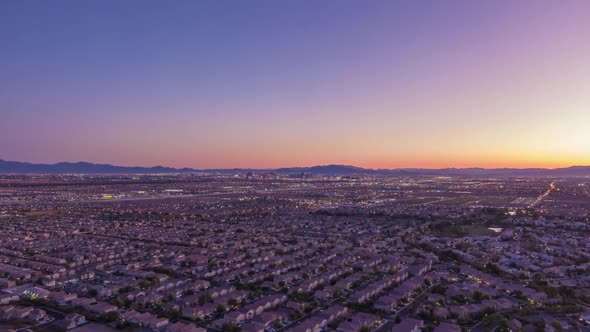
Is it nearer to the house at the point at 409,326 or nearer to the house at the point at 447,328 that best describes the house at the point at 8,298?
the house at the point at 409,326

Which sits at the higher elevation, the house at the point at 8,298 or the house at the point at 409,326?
the house at the point at 8,298

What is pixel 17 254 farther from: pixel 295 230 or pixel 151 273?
pixel 295 230

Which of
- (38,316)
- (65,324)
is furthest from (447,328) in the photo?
(38,316)

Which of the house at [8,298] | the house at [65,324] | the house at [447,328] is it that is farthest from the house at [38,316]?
the house at [447,328]

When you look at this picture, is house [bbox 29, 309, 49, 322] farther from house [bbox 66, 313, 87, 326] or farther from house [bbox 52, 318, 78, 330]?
house [bbox 66, 313, 87, 326]

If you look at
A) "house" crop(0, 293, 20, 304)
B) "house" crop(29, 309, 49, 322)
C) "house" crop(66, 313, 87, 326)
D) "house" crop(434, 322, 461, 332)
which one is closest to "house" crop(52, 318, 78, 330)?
"house" crop(66, 313, 87, 326)

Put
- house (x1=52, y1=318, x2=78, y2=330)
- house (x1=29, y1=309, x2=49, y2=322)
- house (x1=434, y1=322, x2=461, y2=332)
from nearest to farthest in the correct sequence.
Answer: house (x1=434, y1=322, x2=461, y2=332) < house (x1=52, y1=318, x2=78, y2=330) < house (x1=29, y1=309, x2=49, y2=322)

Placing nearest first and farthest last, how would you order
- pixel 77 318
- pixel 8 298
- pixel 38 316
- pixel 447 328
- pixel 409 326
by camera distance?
pixel 447 328
pixel 409 326
pixel 77 318
pixel 38 316
pixel 8 298

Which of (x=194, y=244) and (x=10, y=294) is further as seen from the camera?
(x=194, y=244)

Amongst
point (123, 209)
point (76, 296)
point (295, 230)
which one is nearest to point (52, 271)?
point (76, 296)

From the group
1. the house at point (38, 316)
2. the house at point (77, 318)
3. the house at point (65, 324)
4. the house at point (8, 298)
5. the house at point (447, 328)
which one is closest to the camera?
the house at point (447, 328)

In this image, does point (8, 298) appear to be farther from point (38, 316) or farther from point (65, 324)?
point (65, 324)
